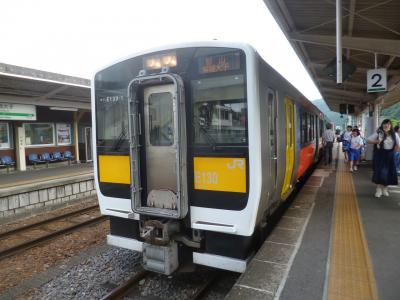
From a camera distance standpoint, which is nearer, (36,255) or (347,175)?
(36,255)

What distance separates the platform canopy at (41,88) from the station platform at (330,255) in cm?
821

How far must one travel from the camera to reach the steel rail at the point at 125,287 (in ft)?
12.3

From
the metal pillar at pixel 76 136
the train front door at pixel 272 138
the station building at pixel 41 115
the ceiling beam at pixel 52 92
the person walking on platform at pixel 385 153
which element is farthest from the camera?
the metal pillar at pixel 76 136

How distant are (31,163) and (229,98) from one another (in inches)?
494

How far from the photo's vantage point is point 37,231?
733 centimetres

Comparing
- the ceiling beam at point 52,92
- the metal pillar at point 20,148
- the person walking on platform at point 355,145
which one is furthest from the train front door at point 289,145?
the metal pillar at point 20,148

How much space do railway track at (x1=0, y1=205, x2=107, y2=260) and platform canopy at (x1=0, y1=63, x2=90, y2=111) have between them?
4182mm

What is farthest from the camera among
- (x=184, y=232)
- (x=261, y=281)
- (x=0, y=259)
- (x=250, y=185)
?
(x=0, y=259)

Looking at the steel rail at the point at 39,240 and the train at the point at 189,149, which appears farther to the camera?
the steel rail at the point at 39,240

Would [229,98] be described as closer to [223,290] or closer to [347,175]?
[223,290]

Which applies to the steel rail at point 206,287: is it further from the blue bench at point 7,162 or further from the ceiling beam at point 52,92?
the blue bench at point 7,162

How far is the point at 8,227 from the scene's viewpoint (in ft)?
26.0

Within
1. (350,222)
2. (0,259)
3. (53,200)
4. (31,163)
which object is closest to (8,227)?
(53,200)

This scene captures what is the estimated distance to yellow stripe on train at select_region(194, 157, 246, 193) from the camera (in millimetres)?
3277
